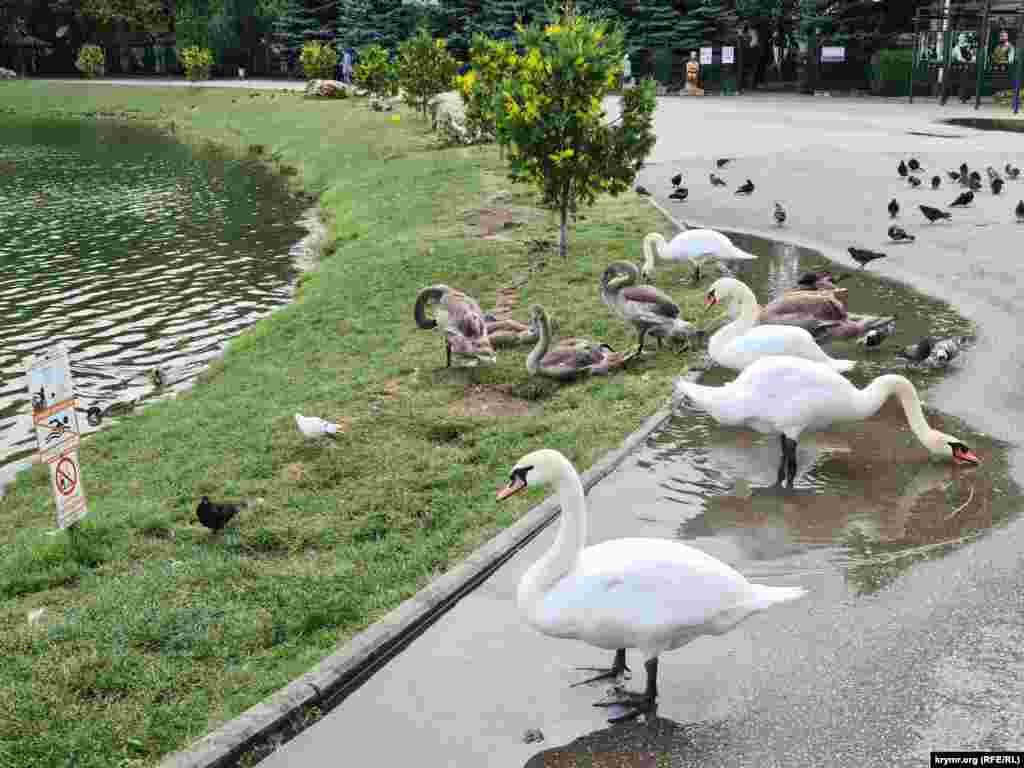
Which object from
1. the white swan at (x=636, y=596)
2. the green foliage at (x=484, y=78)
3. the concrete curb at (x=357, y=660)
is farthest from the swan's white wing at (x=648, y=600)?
the green foliage at (x=484, y=78)

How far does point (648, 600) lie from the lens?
537cm

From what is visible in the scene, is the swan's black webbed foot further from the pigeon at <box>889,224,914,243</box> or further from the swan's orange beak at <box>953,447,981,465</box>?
the pigeon at <box>889,224,914,243</box>

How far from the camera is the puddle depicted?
33562mm

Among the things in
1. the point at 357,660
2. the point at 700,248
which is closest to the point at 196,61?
the point at 700,248

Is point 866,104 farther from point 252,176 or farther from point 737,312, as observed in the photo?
point 737,312

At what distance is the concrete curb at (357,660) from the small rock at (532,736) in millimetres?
1175

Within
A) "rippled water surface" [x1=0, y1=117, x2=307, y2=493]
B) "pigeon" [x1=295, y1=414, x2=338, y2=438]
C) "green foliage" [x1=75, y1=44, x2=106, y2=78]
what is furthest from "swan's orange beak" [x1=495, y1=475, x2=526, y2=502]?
"green foliage" [x1=75, y1=44, x2=106, y2=78]

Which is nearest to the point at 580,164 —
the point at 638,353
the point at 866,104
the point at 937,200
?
the point at 638,353

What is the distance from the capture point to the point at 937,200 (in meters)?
21.6

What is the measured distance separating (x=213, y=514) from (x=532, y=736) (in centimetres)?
399

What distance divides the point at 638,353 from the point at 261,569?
18.8ft

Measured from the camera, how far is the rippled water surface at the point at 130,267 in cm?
1538

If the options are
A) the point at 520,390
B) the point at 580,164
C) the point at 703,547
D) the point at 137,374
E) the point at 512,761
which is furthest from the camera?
the point at 580,164

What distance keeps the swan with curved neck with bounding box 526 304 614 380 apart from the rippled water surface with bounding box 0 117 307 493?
5909mm
